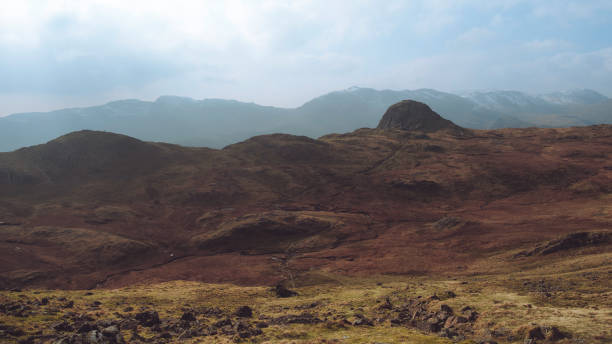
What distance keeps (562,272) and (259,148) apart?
133445 mm

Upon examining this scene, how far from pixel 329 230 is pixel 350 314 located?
163 ft

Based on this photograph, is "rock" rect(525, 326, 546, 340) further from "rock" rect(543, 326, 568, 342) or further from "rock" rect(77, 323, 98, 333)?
"rock" rect(77, 323, 98, 333)

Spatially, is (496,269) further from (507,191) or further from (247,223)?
(507,191)

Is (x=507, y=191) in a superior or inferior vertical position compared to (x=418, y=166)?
inferior

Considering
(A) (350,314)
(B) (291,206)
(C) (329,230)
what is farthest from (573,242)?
(B) (291,206)

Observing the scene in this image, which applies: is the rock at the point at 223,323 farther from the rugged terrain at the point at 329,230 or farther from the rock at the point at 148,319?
the rock at the point at 148,319

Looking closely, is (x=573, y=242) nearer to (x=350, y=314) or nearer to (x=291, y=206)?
(x=350, y=314)

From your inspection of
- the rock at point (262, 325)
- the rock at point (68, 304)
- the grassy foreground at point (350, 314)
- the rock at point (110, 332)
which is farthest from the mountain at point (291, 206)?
the rock at point (110, 332)

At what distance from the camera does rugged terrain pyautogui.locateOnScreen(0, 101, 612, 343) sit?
2909 centimetres

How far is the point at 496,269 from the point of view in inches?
1838

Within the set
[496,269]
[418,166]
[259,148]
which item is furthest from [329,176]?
[496,269]

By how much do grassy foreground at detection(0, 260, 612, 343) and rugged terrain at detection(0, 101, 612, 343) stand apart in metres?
0.25

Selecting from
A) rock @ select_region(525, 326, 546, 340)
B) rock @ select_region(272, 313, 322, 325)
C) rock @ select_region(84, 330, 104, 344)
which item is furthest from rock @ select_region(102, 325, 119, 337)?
rock @ select_region(525, 326, 546, 340)

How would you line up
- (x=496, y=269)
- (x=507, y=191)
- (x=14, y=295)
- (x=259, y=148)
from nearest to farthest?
(x=14, y=295), (x=496, y=269), (x=507, y=191), (x=259, y=148)
